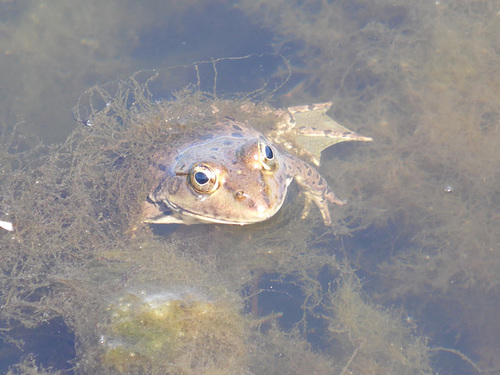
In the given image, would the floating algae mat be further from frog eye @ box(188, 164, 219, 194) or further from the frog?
frog eye @ box(188, 164, 219, 194)

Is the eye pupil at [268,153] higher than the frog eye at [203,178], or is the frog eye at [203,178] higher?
the eye pupil at [268,153]

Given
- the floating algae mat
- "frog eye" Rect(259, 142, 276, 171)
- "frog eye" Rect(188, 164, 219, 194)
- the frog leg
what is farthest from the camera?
the frog leg

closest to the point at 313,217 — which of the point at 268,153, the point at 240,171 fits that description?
the point at 268,153

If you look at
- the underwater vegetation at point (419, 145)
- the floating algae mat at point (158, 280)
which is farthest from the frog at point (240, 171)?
the underwater vegetation at point (419, 145)

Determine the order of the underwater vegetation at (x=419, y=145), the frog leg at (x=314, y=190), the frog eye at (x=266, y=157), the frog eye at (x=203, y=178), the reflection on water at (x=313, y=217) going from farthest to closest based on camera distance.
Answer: the frog leg at (x=314, y=190) < the underwater vegetation at (x=419, y=145) < the reflection on water at (x=313, y=217) < the frog eye at (x=266, y=157) < the frog eye at (x=203, y=178)

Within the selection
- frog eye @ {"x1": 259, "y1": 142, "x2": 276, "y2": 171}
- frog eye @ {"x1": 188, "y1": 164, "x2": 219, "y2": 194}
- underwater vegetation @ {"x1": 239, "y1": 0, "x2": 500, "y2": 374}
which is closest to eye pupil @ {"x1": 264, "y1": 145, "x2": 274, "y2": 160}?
frog eye @ {"x1": 259, "y1": 142, "x2": 276, "y2": 171}

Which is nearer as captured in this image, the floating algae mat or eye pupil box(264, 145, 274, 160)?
the floating algae mat

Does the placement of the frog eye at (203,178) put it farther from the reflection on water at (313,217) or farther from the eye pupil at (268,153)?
the reflection on water at (313,217)

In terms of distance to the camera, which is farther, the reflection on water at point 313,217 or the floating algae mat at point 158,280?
the reflection on water at point 313,217

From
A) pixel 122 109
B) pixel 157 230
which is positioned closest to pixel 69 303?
pixel 157 230
